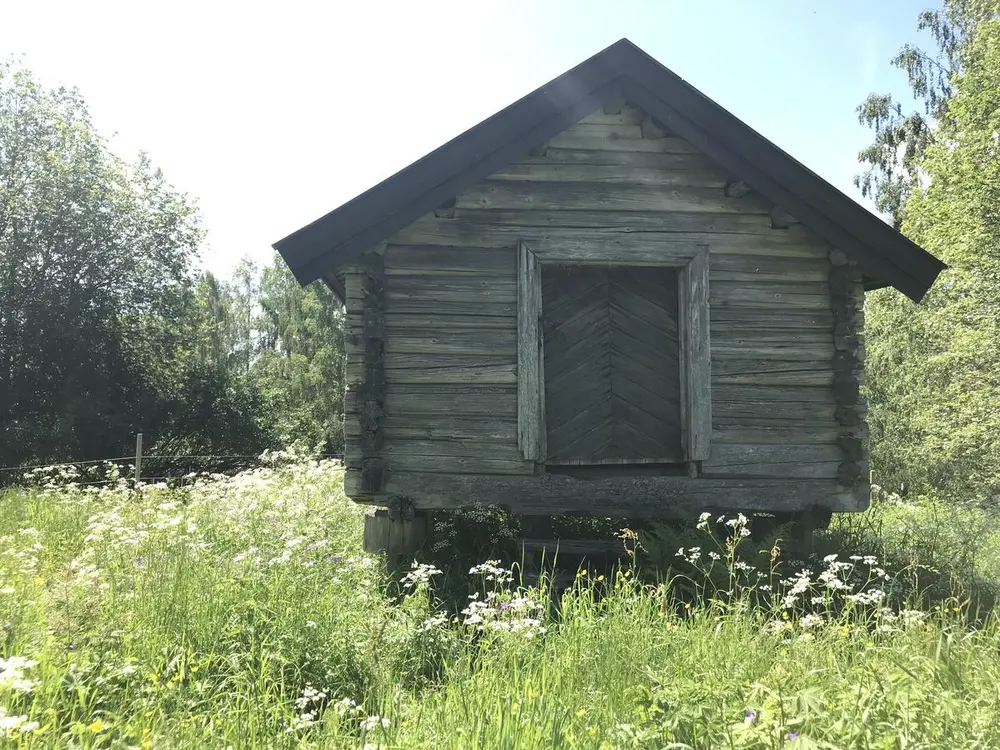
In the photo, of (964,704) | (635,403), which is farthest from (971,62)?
(964,704)

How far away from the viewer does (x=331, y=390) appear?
3045cm

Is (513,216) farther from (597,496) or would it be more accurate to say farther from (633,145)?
(597,496)

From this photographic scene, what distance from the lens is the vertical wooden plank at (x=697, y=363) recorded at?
6016mm

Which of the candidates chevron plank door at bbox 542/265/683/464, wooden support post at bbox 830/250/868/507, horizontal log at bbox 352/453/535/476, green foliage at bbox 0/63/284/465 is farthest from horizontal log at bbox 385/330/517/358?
green foliage at bbox 0/63/284/465

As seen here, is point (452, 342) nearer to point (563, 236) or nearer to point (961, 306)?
point (563, 236)

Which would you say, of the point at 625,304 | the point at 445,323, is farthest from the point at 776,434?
the point at 445,323

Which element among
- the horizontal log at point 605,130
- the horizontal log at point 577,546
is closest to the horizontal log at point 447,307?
the horizontal log at point 605,130

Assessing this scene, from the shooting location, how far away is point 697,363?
6047mm

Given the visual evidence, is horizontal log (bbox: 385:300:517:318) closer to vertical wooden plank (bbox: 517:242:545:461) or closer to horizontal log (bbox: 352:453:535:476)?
vertical wooden plank (bbox: 517:242:545:461)

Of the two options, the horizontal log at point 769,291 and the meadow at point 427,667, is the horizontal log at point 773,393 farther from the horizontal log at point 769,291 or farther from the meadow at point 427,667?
the meadow at point 427,667

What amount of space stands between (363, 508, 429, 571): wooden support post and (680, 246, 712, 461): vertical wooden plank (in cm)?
275

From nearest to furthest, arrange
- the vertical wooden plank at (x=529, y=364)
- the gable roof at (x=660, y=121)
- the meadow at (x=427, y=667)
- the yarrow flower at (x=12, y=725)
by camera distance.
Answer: the yarrow flower at (x=12, y=725)
the meadow at (x=427, y=667)
the gable roof at (x=660, y=121)
the vertical wooden plank at (x=529, y=364)

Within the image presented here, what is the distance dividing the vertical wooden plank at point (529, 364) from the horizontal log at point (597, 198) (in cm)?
54

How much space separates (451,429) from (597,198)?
268 centimetres
